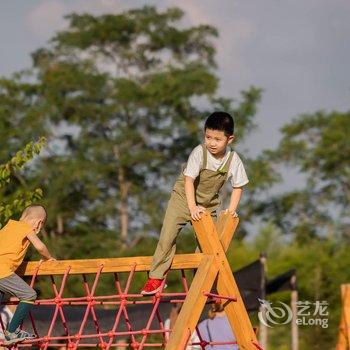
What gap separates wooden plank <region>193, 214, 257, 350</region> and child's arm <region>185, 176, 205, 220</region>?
4 cm

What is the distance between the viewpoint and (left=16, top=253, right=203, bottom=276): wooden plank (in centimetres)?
757

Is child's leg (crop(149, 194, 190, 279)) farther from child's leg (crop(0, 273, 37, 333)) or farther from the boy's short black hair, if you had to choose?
child's leg (crop(0, 273, 37, 333))

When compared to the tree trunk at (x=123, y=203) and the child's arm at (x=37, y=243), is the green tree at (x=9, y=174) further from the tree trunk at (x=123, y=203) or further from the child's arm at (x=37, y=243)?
the tree trunk at (x=123, y=203)

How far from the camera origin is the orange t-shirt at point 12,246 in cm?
824

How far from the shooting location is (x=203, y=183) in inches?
301

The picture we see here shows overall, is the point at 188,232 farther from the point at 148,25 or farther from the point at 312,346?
the point at 312,346

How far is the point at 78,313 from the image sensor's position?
1365cm

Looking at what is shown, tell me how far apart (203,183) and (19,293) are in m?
1.58

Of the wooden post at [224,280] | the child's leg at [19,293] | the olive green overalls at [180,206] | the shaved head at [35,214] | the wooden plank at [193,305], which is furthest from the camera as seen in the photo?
the shaved head at [35,214]

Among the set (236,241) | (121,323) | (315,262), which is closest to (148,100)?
(236,241)

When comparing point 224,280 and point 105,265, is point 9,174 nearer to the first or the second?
point 105,265

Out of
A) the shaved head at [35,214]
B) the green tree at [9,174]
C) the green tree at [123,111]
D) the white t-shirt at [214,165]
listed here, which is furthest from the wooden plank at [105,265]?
the green tree at [123,111]

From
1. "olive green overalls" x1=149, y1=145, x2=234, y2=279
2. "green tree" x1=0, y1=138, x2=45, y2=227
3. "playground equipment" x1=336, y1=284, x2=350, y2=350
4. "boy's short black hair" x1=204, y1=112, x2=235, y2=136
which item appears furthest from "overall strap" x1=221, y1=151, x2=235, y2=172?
"green tree" x1=0, y1=138, x2=45, y2=227

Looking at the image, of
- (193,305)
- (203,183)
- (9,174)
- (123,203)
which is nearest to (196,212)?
(203,183)
